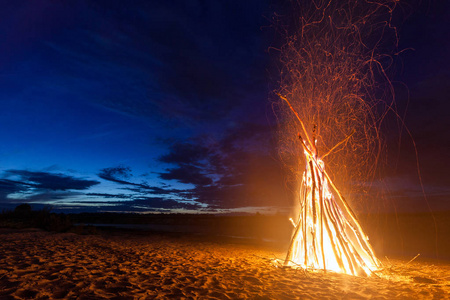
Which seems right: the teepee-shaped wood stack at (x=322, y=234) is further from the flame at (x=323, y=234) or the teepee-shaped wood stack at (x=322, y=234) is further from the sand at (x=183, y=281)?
the sand at (x=183, y=281)

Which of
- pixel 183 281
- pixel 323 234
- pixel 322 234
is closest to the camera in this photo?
pixel 183 281

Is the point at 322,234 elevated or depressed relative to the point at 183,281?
elevated

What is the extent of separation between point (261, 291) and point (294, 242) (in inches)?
88.6

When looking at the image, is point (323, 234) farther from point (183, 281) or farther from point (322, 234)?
point (183, 281)

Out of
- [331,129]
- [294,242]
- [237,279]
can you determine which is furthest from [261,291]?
[331,129]

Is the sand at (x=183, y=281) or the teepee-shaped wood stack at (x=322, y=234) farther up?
the teepee-shaped wood stack at (x=322, y=234)

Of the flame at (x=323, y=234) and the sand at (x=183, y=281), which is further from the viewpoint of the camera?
the flame at (x=323, y=234)

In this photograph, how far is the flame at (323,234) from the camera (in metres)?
5.65

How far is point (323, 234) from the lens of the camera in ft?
19.0

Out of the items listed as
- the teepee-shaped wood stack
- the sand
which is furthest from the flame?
the sand

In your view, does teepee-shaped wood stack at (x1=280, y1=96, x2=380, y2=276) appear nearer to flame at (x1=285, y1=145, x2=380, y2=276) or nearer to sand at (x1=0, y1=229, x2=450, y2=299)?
flame at (x1=285, y1=145, x2=380, y2=276)

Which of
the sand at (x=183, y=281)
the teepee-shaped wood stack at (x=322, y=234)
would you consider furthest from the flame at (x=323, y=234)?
the sand at (x=183, y=281)

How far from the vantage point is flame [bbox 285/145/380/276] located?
5652mm

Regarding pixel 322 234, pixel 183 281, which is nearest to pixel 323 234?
pixel 322 234
